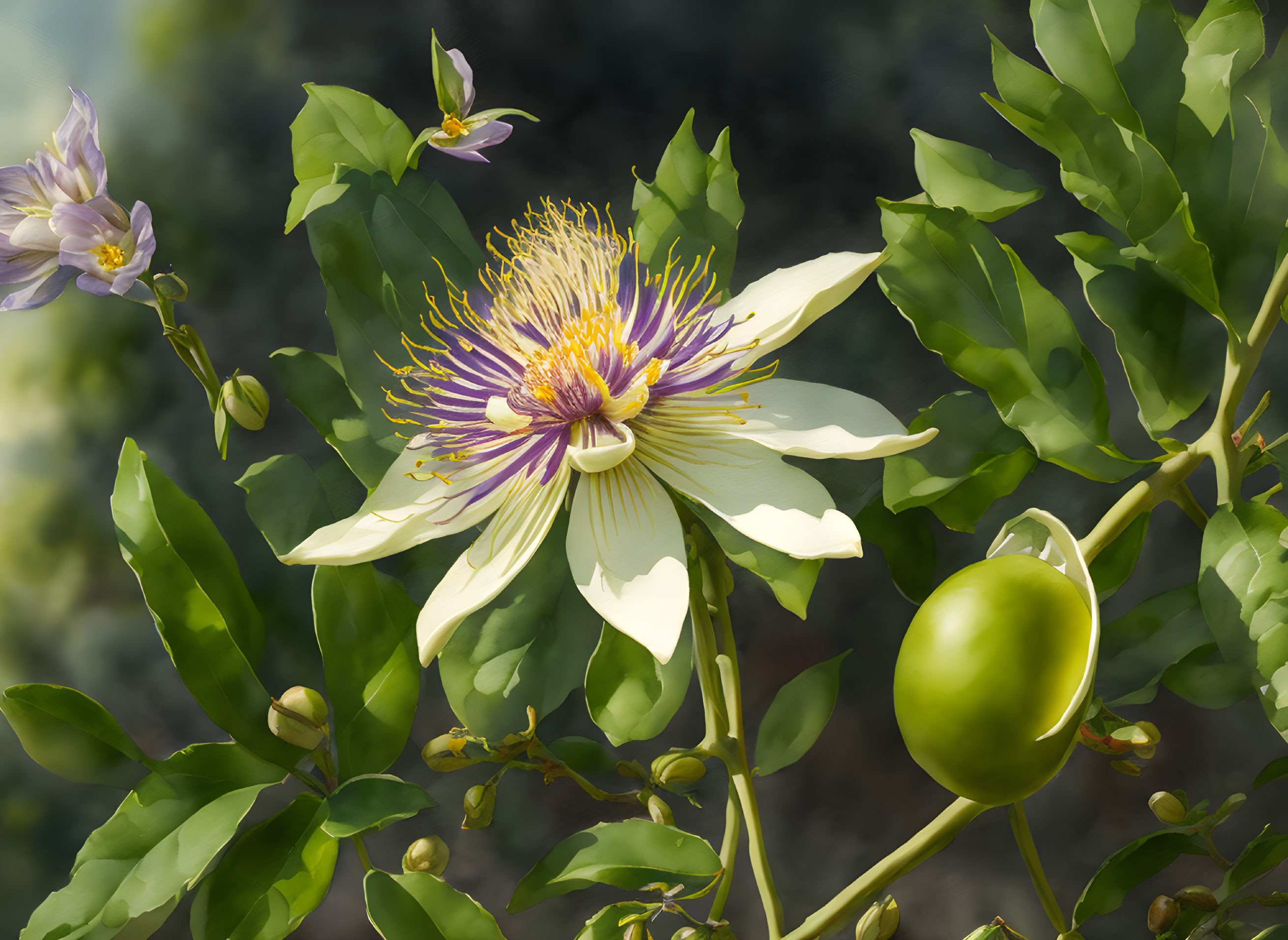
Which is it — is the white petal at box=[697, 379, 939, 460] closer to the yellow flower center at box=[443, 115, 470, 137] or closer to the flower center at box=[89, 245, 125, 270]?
the yellow flower center at box=[443, 115, 470, 137]

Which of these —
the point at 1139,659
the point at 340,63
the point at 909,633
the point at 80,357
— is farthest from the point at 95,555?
the point at 1139,659

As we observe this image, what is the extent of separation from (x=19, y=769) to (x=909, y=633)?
459mm

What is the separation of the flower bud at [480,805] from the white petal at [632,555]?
0.45 feet

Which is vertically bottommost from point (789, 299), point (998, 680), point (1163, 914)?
point (1163, 914)

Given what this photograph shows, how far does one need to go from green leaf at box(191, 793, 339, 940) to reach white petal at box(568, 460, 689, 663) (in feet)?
0.66

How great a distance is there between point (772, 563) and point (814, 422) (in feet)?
0.27

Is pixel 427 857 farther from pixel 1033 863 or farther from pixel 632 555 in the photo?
pixel 1033 863

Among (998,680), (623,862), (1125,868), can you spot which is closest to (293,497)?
(623,862)

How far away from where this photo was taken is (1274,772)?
51 cm

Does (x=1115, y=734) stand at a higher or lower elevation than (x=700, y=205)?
lower

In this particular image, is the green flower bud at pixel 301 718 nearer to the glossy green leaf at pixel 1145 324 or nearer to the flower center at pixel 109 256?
the flower center at pixel 109 256

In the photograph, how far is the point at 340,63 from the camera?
0.51 meters

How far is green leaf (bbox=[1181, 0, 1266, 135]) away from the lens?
446 mm

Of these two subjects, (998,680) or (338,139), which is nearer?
(998,680)
